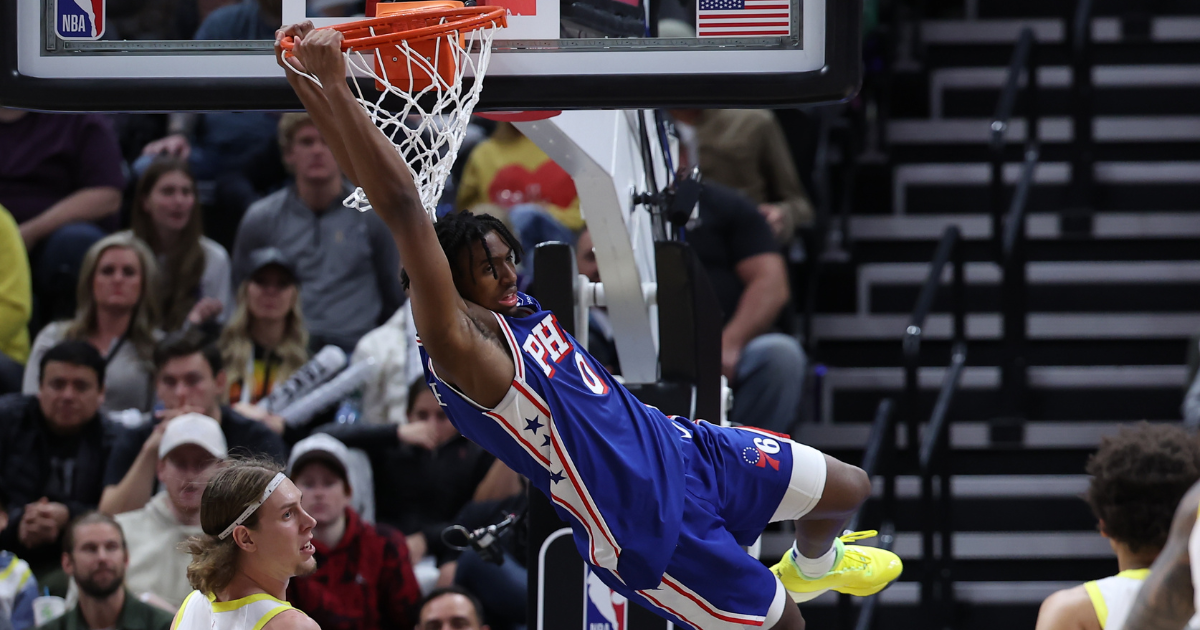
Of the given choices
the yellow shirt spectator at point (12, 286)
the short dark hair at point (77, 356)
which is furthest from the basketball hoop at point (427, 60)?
the yellow shirt spectator at point (12, 286)

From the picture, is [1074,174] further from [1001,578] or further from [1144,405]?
[1001,578]

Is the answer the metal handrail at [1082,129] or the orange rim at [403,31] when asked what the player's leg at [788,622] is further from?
the metal handrail at [1082,129]

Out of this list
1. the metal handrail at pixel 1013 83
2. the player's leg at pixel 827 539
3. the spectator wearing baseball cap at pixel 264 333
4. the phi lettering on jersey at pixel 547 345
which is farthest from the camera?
the metal handrail at pixel 1013 83

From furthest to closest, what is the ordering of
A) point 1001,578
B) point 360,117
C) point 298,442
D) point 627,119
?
point 1001,578 → point 298,442 → point 627,119 → point 360,117

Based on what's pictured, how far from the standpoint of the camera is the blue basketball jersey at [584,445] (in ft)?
12.1

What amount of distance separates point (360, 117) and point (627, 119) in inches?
58.5

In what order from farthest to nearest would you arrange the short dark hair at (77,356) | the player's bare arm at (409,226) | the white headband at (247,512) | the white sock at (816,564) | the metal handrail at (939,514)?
the metal handrail at (939,514) < the short dark hair at (77,356) < the white sock at (816,564) < the white headband at (247,512) < the player's bare arm at (409,226)

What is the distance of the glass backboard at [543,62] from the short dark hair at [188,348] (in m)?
2.89

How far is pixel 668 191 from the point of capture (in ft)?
15.5

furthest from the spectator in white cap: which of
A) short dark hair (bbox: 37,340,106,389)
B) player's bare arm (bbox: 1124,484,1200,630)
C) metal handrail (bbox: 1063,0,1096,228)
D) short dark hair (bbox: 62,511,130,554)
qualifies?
metal handrail (bbox: 1063,0,1096,228)

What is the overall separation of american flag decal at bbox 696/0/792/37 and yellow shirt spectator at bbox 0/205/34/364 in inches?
180

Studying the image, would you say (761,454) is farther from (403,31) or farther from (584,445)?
(403,31)

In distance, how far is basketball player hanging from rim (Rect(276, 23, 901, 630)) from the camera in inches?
133

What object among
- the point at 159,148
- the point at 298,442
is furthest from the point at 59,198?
the point at 298,442
